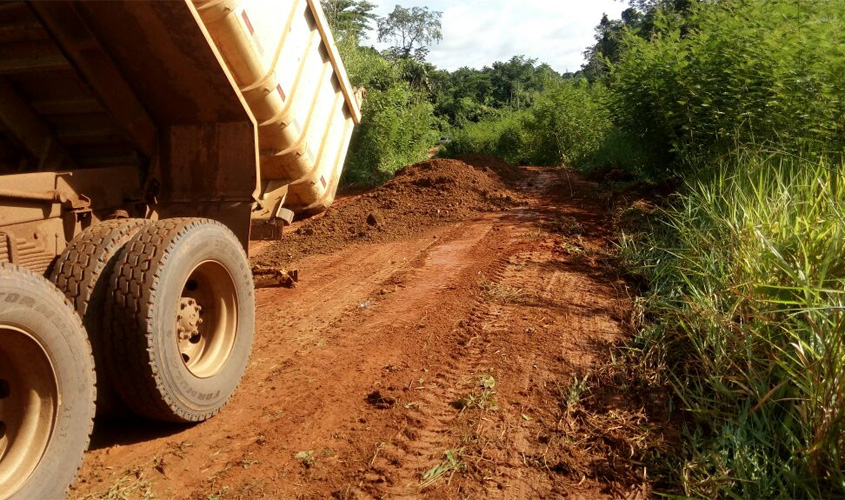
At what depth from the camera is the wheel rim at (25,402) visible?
2.48 meters

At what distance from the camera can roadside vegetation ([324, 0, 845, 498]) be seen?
2.93m

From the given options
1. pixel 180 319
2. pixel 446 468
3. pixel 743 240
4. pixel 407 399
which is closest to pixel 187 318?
pixel 180 319

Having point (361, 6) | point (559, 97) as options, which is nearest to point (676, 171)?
point (559, 97)

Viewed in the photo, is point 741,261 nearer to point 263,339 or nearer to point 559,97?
point 263,339

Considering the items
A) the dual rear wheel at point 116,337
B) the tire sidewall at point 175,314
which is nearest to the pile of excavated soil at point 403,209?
the tire sidewall at point 175,314

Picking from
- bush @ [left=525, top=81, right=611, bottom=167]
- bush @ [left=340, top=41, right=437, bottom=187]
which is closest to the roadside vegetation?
bush @ [left=525, top=81, right=611, bottom=167]

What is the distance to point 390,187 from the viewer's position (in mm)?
11422

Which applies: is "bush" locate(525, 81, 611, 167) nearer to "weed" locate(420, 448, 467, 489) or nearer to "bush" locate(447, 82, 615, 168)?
"bush" locate(447, 82, 615, 168)

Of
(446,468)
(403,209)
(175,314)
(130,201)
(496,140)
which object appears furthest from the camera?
(496,140)

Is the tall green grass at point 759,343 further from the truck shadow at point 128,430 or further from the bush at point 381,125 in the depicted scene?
the bush at point 381,125

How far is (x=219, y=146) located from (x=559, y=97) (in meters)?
17.0

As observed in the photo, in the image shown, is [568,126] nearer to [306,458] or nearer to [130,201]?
[130,201]

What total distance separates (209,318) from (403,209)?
6414 mm

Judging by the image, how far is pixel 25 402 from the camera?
254 cm
